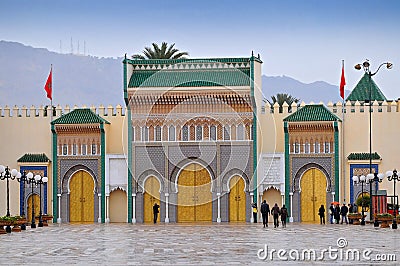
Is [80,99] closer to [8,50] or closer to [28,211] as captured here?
[8,50]

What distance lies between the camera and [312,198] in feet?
130

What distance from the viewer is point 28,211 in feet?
134

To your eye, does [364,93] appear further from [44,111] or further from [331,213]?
[44,111]

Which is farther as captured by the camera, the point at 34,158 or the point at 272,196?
the point at 34,158

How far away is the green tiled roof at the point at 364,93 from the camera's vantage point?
42.3 m

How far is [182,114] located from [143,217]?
14.7 feet

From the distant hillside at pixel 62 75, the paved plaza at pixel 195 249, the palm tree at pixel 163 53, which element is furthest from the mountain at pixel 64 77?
the paved plaza at pixel 195 249

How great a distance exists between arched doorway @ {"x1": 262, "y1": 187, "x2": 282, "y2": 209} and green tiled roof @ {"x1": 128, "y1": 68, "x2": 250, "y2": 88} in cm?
447

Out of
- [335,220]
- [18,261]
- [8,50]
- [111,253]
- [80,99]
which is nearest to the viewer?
[18,261]

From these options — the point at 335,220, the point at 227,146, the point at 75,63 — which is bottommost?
the point at 335,220

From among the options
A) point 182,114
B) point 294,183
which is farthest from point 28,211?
point 294,183

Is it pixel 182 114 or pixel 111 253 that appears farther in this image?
pixel 182 114

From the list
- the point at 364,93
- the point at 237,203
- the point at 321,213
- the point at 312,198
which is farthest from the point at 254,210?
the point at 364,93

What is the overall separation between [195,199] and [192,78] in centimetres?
490
